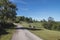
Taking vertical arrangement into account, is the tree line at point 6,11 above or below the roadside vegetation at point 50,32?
above

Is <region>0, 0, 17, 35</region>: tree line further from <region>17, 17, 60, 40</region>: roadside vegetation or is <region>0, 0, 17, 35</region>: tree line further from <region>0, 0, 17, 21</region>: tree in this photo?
<region>17, 17, 60, 40</region>: roadside vegetation

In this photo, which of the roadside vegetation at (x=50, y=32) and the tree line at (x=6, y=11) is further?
the tree line at (x=6, y=11)

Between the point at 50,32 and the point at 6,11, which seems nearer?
the point at 50,32

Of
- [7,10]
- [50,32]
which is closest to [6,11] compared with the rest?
[7,10]

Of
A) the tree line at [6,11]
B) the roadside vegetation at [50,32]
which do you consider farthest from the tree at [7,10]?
the roadside vegetation at [50,32]

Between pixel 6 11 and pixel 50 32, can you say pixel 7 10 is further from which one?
pixel 50 32

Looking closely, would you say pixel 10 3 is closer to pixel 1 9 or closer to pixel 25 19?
pixel 1 9

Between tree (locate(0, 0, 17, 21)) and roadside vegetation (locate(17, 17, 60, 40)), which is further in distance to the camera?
tree (locate(0, 0, 17, 21))

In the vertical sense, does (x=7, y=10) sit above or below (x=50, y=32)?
above

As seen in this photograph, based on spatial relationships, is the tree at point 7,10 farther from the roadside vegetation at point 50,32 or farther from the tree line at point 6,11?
the roadside vegetation at point 50,32

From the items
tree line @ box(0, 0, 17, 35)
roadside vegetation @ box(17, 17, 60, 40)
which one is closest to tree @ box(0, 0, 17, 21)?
tree line @ box(0, 0, 17, 35)

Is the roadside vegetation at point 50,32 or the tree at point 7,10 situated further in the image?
the tree at point 7,10

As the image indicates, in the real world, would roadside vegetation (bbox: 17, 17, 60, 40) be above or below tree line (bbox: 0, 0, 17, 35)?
below

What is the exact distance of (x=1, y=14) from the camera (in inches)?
2613
